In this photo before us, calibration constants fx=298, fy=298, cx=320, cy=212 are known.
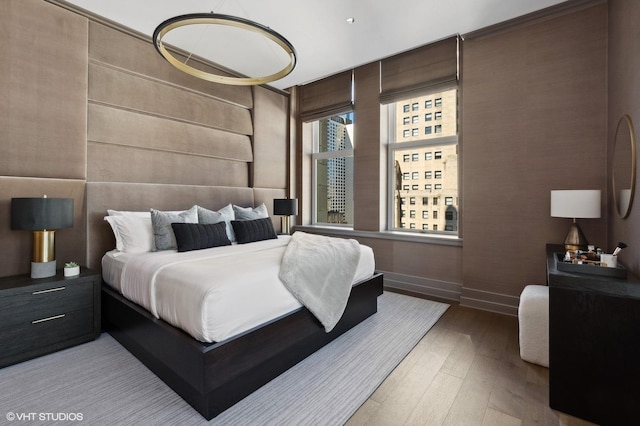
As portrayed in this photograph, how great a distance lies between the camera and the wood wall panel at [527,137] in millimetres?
2730

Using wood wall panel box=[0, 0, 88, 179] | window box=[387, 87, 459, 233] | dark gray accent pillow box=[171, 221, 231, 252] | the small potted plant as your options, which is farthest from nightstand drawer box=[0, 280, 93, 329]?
window box=[387, 87, 459, 233]

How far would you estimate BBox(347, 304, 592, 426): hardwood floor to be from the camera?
1.65 m

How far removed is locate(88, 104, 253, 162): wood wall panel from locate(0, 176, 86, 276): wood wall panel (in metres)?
0.57

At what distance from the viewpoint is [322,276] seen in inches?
90.6

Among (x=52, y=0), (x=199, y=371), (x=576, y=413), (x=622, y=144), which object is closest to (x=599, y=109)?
(x=622, y=144)

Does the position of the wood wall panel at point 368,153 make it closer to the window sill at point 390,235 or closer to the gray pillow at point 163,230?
the window sill at point 390,235

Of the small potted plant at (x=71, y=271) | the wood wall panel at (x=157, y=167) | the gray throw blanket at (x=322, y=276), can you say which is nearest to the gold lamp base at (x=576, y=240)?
the gray throw blanket at (x=322, y=276)

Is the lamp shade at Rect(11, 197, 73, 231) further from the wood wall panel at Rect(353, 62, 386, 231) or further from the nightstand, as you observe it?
the wood wall panel at Rect(353, 62, 386, 231)

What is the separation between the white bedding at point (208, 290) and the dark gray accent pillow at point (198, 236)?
0.32 meters

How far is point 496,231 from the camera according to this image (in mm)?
3205

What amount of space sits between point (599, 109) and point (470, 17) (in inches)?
58.5

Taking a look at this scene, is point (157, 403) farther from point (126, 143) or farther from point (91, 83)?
point (91, 83)

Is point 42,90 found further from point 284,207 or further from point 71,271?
point 284,207

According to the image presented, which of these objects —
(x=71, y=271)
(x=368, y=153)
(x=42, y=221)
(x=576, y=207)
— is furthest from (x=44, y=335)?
(x=576, y=207)
